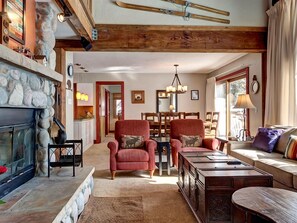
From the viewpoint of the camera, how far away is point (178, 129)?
15.8 feet

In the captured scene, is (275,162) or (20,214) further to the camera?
(275,162)

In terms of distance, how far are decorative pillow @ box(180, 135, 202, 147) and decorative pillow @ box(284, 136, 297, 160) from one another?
154cm

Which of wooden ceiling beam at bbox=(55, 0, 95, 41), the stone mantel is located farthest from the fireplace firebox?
wooden ceiling beam at bbox=(55, 0, 95, 41)

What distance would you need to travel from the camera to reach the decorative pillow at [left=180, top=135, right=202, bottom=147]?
4621mm

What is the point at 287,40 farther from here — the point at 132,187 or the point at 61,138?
the point at 61,138

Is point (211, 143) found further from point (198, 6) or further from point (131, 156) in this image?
point (198, 6)

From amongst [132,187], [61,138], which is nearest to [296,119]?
[132,187]

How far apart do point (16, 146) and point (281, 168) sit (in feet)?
9.12

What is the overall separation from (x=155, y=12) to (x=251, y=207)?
399cm

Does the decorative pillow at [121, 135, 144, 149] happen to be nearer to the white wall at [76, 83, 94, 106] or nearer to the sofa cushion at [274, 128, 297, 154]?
the sofa cushion at [274, 128, 297, 154]

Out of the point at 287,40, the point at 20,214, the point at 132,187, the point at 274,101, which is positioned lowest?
the point at 132,187

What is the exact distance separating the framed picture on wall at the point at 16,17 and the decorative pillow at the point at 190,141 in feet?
10.1

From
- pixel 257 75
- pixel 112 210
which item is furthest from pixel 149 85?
pixel 112 210

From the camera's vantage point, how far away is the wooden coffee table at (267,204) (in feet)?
4.90
